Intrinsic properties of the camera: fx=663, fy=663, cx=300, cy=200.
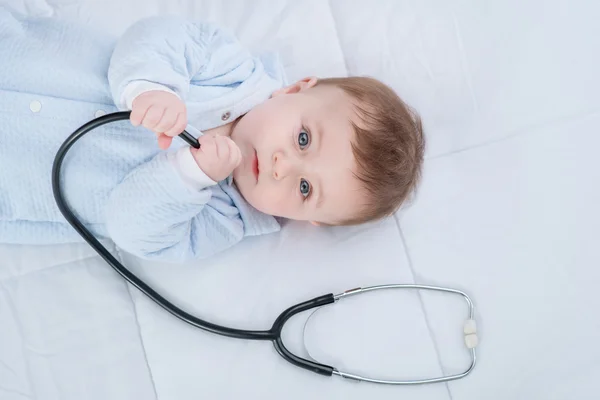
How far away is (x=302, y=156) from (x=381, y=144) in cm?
14

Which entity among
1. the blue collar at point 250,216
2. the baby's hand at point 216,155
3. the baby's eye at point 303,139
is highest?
the baby's eye at point 303,139

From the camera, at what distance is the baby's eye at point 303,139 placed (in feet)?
3.78

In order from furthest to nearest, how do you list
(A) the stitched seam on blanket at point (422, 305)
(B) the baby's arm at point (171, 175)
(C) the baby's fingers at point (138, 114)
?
(A) the stitched seam on blanket at point (422, 305), (B) the baby's arm at point (171, 175), (C) the baby's fingers at point (138, 114)

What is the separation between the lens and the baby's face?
44.9 inches

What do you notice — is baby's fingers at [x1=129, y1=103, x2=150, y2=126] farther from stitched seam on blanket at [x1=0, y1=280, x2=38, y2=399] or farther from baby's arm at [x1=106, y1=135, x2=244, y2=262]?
stitched seam on blanket at [x1=0, y1=280, x2=38, y2=399]

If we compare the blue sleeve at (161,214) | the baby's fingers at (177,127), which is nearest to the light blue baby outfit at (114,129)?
the blue sleeve at (161,214)

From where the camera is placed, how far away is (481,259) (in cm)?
138

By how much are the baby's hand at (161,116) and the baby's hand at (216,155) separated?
0.07m

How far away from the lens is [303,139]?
1.15m

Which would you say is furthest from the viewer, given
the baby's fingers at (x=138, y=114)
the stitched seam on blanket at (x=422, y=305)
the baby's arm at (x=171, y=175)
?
the stitched seam on blanket at (x=422, y=305)

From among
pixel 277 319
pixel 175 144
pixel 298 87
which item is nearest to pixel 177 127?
pixel 175 144

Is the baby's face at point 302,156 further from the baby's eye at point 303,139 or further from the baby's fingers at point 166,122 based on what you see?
the baby's fingers at point 166,122

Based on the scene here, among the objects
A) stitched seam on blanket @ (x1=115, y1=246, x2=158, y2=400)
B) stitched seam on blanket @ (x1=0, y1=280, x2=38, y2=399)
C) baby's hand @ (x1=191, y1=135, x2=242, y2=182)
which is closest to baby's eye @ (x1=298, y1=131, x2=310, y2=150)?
baby's hand @ (x1=191, y1=135, x2=242, y2=182)

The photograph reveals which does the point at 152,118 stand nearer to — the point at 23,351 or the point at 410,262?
the point at 23,351
